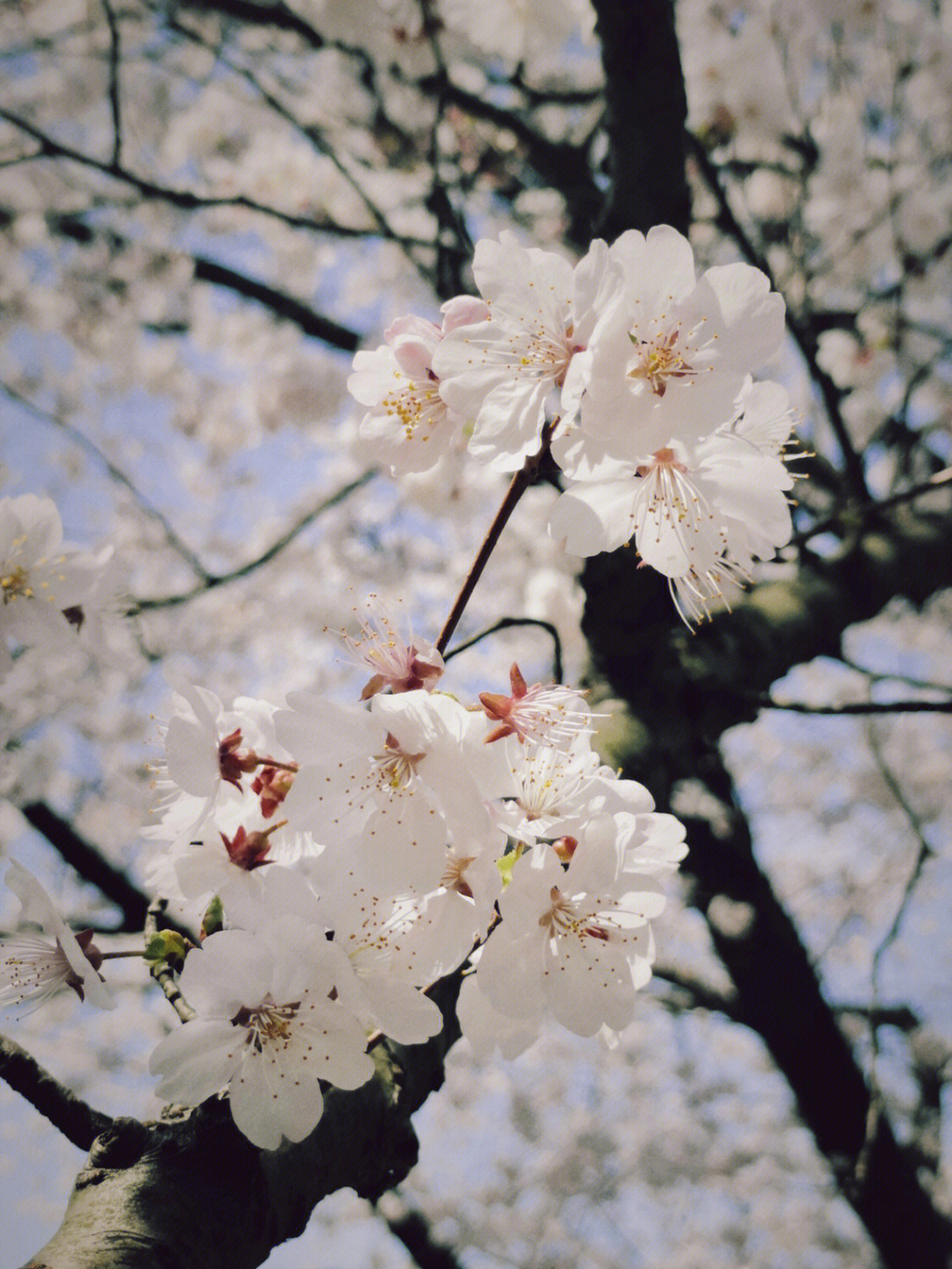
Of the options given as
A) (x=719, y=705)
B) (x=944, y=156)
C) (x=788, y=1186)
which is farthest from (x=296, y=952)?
(x=788, y=1186)

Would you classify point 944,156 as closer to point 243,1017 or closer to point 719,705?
point 719,705

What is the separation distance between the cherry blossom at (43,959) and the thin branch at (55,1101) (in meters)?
0.09

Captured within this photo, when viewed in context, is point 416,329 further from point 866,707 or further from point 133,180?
point 133,180

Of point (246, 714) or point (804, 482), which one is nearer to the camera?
point (246, 714)

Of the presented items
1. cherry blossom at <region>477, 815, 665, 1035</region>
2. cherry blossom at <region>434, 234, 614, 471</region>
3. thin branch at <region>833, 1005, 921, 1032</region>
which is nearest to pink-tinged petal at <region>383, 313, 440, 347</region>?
cherry blossom at <region>434, 234, 614, 471</region>

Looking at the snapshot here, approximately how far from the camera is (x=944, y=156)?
167 inches

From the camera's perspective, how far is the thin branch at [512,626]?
124 centimetres

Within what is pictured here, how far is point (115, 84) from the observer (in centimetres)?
239

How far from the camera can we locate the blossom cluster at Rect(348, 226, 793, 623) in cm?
86

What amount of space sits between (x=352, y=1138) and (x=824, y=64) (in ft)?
15.6

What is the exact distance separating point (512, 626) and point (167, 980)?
2.92 ft

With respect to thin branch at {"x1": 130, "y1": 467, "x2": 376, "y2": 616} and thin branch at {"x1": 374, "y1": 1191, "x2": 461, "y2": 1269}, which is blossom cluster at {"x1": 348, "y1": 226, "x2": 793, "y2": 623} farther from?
thin branch at {"x1": 374, "y1": 1191, "x2": 461, "y2": 1269}

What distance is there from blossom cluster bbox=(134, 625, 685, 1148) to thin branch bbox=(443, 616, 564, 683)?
0.25 m

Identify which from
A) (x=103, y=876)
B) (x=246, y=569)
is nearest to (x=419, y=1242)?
(x=103, y=876)
